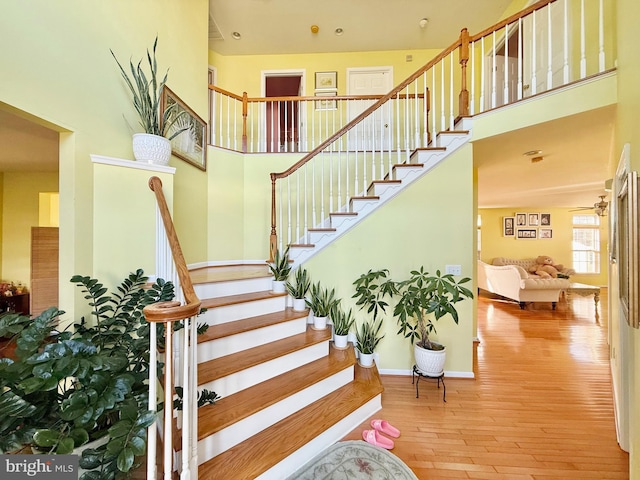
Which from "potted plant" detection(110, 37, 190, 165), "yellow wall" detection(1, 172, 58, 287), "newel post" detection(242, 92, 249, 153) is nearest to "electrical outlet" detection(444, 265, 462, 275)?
"potted plant" detection(110, 37, 190, 165)

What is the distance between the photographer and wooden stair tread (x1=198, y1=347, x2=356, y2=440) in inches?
55.2

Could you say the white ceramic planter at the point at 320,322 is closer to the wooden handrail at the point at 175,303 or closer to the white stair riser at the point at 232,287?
the white stair riser at the point at 232,287

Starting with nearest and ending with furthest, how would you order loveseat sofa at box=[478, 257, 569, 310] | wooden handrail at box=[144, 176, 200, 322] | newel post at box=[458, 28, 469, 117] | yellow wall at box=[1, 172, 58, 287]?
wooden handrail at box=[144, 176, 200, 322] → newel post at box=[458, 28, 469, 117] → yellow wall at box=[1, 172, 58, 287] → loveseat sofa at box=[478, 257, 569, 310]

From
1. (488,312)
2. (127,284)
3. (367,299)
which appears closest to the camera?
(127,284)

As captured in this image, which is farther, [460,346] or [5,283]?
[5,283]

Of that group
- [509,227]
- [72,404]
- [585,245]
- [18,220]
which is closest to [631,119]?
[72,404]

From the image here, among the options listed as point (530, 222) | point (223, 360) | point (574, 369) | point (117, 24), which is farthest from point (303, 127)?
point (530, 222)

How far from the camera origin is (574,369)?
9.14ft

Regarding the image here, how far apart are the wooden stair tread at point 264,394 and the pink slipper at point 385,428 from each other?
432 millimetres

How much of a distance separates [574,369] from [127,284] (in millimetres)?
4371

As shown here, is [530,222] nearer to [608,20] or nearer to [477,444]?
[608,20]

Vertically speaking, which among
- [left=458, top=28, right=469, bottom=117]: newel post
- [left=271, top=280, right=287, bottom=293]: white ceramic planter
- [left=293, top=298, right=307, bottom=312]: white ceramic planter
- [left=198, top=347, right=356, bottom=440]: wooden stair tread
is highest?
[left=458, top=28, right=469, bottom=117]: newel post

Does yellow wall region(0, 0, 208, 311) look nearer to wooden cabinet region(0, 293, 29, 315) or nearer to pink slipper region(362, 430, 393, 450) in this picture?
pink slipper region(362, 430, 393, 450)

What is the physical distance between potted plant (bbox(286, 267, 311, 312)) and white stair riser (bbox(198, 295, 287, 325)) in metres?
0.10
